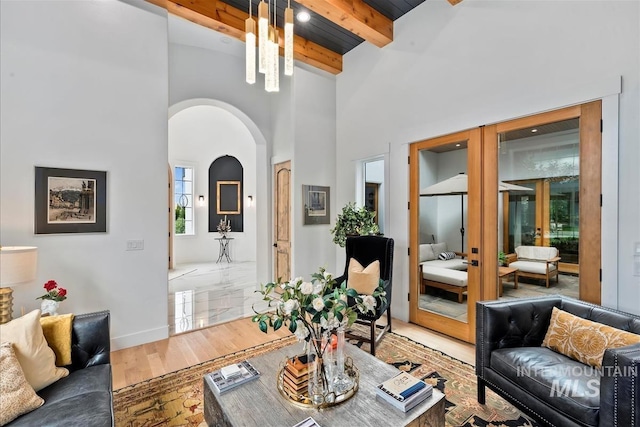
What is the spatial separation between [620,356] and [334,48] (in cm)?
495

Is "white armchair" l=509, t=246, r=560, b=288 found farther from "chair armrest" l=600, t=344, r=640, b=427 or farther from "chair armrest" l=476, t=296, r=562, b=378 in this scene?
"chair armrest" l=600, t=344, r=640, b=427

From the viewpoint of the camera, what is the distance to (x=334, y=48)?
4.83 metres

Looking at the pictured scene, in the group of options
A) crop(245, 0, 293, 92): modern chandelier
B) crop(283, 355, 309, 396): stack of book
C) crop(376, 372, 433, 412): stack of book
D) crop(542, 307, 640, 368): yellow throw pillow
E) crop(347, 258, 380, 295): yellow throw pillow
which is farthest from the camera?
crop(347, 258, 380, 295): yellow throw pillow

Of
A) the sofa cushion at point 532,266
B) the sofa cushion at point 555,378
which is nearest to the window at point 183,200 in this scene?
the sofa cushion at point 532,266

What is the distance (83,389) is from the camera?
5.64ft

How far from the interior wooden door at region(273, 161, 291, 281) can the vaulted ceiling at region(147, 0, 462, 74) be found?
6.16 feet

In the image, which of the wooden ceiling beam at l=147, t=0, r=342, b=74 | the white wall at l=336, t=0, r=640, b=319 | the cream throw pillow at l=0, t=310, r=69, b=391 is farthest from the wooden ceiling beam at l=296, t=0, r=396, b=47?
the cream throw pillow at l=0, t=310, r=69, b=391

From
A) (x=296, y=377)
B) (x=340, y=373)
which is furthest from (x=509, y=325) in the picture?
(x=296, y=377)

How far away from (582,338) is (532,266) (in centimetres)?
116

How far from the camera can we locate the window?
28.0ft

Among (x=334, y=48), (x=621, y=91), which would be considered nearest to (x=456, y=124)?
(x=621, y=91)

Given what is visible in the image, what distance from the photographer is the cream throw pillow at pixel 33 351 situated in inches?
66.4

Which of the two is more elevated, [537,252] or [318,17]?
[318,17]

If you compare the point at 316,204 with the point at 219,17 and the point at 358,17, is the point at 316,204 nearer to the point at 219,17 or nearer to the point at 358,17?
the point at 358,17
